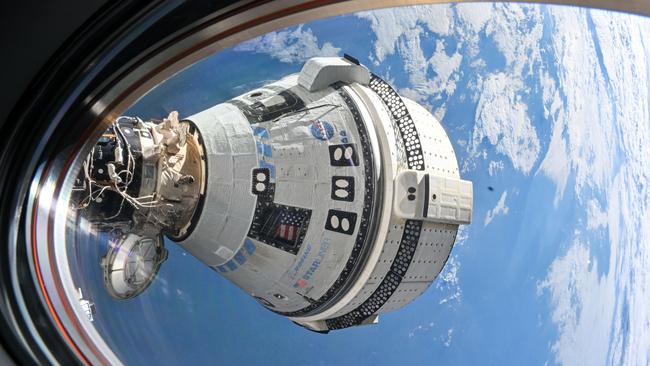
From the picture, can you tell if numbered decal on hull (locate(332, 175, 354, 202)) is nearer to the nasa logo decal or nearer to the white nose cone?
the white nose cone

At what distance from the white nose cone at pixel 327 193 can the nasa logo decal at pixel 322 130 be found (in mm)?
13

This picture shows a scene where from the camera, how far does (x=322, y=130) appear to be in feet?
20.8

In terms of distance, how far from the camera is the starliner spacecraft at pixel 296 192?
6184mm

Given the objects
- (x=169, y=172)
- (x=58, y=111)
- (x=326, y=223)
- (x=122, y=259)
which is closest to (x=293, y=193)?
(x=326, y=223)

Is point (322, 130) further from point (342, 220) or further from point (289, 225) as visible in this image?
point (289, 225)

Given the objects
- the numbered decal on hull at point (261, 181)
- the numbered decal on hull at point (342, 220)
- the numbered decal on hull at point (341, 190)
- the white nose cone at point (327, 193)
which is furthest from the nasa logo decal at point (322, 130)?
the numbered decal on hull at point (342, 220)

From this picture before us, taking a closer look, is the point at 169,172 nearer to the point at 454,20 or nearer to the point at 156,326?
the point at 156,326

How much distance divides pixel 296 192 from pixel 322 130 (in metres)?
0.86

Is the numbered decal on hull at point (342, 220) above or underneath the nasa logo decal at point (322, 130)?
underneath

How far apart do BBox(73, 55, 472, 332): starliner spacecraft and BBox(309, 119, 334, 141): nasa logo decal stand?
0.02m

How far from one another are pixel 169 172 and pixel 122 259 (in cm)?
122

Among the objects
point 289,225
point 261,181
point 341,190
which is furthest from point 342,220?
point 261,181

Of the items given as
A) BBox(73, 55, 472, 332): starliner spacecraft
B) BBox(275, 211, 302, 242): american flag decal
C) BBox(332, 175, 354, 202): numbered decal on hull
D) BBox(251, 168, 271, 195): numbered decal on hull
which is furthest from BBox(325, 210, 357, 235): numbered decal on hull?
BBox(251, 168, 271, 195): numbered decal on hull

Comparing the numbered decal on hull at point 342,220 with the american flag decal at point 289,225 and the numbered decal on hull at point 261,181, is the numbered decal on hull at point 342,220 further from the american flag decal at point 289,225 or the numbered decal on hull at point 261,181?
→ the numbered decal on hull at point 261,181
